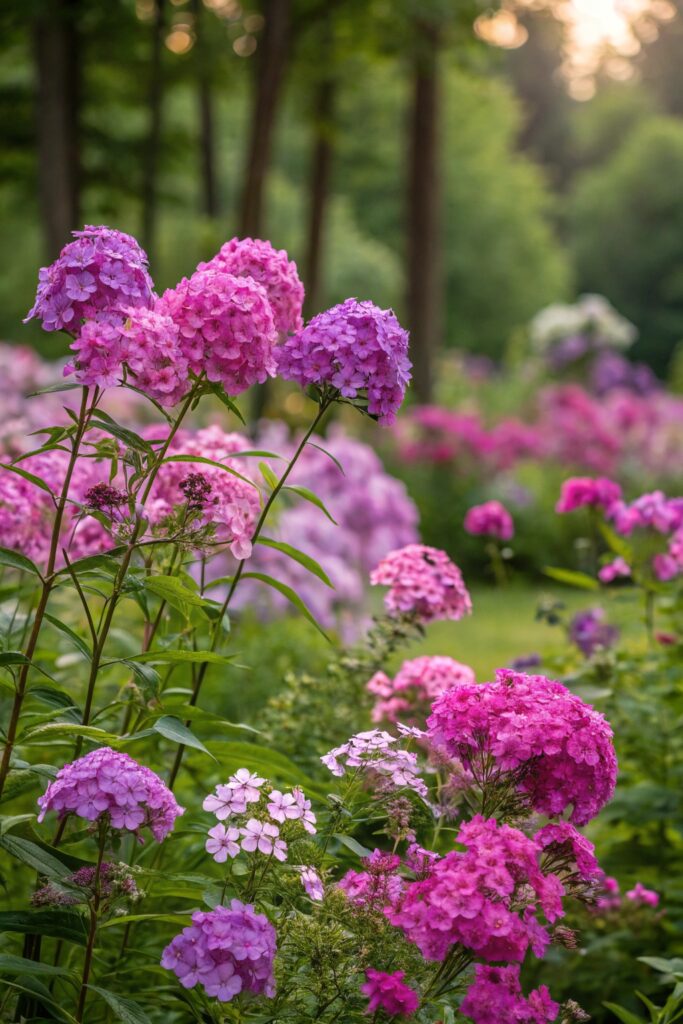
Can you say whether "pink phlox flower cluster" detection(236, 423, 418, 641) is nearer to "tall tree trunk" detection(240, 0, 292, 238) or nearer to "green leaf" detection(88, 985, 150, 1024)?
"green leaf" detection(88, 985, 150, 1024)

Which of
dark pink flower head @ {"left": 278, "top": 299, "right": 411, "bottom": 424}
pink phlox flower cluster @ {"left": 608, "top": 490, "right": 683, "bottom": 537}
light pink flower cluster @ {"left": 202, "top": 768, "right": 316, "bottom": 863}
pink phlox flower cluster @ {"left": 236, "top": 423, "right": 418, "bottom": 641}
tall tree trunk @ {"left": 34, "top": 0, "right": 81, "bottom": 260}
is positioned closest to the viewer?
light pink flower cluster @ {"left": 202, "top": 768, "right": 316, "bottom": 863}

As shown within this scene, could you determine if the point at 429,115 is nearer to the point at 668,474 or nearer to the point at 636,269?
the point at 668,474

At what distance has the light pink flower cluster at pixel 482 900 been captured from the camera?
1.66 metres

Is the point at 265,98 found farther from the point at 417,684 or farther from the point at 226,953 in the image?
the point at 226,953

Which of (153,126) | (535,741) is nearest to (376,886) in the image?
(535,741)

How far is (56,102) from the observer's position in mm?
12070

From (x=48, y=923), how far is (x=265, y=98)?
10649 mm

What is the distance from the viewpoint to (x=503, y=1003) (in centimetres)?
176

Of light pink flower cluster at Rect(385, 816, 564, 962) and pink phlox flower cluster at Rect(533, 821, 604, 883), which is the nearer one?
light pink flower cluster at Rect(385, 816, 564, 962)

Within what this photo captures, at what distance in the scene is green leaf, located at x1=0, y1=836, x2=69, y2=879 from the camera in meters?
1.90

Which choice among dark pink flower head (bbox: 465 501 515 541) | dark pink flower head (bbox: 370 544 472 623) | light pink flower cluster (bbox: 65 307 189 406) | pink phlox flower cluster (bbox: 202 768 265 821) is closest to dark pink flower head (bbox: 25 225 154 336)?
light pink flower cluster (bbox: 65 307 189 406)

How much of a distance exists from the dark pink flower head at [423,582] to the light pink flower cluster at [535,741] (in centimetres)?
83

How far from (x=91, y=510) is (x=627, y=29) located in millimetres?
52762

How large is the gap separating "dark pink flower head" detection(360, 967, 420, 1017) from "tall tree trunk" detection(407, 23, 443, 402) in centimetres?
1190
